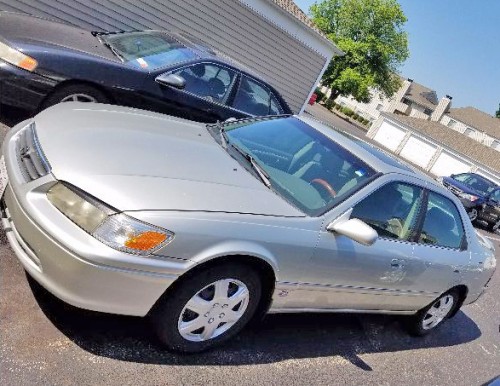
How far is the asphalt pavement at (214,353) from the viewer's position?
2557 mm

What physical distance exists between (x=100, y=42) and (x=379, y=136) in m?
40.3

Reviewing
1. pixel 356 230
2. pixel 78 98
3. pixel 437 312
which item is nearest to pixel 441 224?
pixel 437 312

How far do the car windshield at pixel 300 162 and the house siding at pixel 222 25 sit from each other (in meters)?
6.95

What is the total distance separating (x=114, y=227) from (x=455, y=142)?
4074cm

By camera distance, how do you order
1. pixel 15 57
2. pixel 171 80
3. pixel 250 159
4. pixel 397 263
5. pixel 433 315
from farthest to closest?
1. pixel 171 80
2. pixel 433 315
3. pixel 15 57
4. pixel 397 263
5. pixel 250 159

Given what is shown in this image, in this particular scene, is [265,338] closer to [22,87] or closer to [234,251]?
[234,251]

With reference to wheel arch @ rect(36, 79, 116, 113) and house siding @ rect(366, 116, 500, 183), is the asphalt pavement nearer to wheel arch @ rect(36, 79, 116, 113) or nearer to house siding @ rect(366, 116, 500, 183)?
wheel arch @ rect(36, 79, 116, 113)

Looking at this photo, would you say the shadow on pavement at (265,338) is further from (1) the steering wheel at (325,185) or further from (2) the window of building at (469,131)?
(2) the window of building at (469,131)

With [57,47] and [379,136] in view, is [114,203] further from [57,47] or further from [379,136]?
[379,136]

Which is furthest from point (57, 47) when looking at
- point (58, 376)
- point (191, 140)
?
point (58, 376)

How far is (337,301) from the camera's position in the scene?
354 cm

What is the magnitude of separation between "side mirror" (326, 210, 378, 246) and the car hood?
27cm

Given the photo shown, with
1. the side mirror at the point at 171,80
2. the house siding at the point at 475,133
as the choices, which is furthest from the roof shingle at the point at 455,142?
the side mirror at the point at 171,80

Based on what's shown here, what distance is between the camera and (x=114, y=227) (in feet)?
7.89
